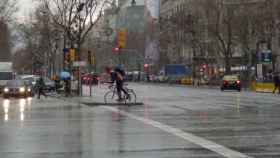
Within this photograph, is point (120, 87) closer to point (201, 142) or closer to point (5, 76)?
point (201, 142)

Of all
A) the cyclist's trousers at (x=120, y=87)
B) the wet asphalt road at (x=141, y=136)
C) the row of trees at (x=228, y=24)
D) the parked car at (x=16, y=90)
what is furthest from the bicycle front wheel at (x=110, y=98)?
the row of trees at (x=228, y=24)

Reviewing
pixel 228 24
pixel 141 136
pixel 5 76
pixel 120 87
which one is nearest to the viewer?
pixel 141 136

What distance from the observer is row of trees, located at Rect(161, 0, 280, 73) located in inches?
3228

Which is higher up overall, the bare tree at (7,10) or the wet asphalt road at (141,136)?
the bare tree at (7,10)

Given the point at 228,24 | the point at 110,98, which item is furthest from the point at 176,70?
the point at 110,98

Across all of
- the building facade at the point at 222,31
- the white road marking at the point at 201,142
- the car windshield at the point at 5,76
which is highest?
Result: the building facade at the point at 222,31

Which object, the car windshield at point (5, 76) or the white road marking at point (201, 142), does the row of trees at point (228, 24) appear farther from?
the white road marking at point (201, 142)

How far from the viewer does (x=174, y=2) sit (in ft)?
495

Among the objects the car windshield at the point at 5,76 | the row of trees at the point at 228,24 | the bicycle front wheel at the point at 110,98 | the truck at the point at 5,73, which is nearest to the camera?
the bicycle front wheel at the point at 110,98

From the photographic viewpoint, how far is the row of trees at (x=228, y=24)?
82.0m

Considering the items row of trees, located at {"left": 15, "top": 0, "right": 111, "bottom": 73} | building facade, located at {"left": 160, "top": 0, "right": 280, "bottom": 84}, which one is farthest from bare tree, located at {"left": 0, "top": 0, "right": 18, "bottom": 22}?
building facade, located at {"left": 160, "top": 0, "right": 280, "bottom": 84}

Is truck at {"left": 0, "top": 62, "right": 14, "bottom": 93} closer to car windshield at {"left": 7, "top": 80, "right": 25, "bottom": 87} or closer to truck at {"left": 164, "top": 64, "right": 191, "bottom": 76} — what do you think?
car windshield at {"left": 7, "top": 80, "right": 25, "bottom": 87}

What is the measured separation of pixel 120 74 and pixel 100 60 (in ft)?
439

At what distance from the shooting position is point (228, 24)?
8619 cm
